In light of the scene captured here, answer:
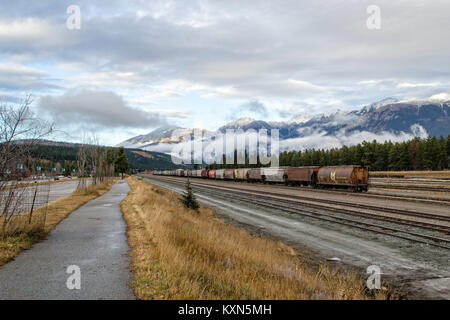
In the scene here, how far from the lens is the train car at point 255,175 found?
66875 mm

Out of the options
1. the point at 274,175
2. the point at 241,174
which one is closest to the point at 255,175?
the point at 241,174

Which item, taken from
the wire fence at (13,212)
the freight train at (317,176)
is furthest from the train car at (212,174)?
the wire fence at (13,212)

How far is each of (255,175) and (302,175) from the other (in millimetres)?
18695

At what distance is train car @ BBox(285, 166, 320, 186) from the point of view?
48.8 meters

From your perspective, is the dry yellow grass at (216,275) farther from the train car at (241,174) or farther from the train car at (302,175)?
the train car at (241,174)

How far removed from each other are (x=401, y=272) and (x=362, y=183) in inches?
1273

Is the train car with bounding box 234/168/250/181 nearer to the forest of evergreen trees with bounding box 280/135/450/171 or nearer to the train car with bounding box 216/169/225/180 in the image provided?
the train car with bounding box 216/169/225/180

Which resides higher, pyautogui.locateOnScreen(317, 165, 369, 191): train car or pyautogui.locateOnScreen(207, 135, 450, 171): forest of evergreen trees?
pyautogui.locateOnScreen(207, 135, 450, 171): forest of evergreen trees

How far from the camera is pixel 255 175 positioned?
68.8 metres

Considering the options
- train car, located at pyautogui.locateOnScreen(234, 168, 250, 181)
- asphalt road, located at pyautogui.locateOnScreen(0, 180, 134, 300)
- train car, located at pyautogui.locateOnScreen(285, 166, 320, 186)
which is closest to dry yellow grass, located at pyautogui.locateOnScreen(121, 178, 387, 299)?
asphalt road, located at pyautogui.locateOnScreen(0, 180, 134, 300)

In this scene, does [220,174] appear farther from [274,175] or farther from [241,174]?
[274,175]

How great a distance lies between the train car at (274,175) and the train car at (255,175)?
57.7 inches

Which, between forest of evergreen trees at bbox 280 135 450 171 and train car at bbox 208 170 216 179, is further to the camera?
forest of evergreen trees at bbox 280 135 450 171

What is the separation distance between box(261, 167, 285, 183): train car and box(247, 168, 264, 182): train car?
1.47 metres
